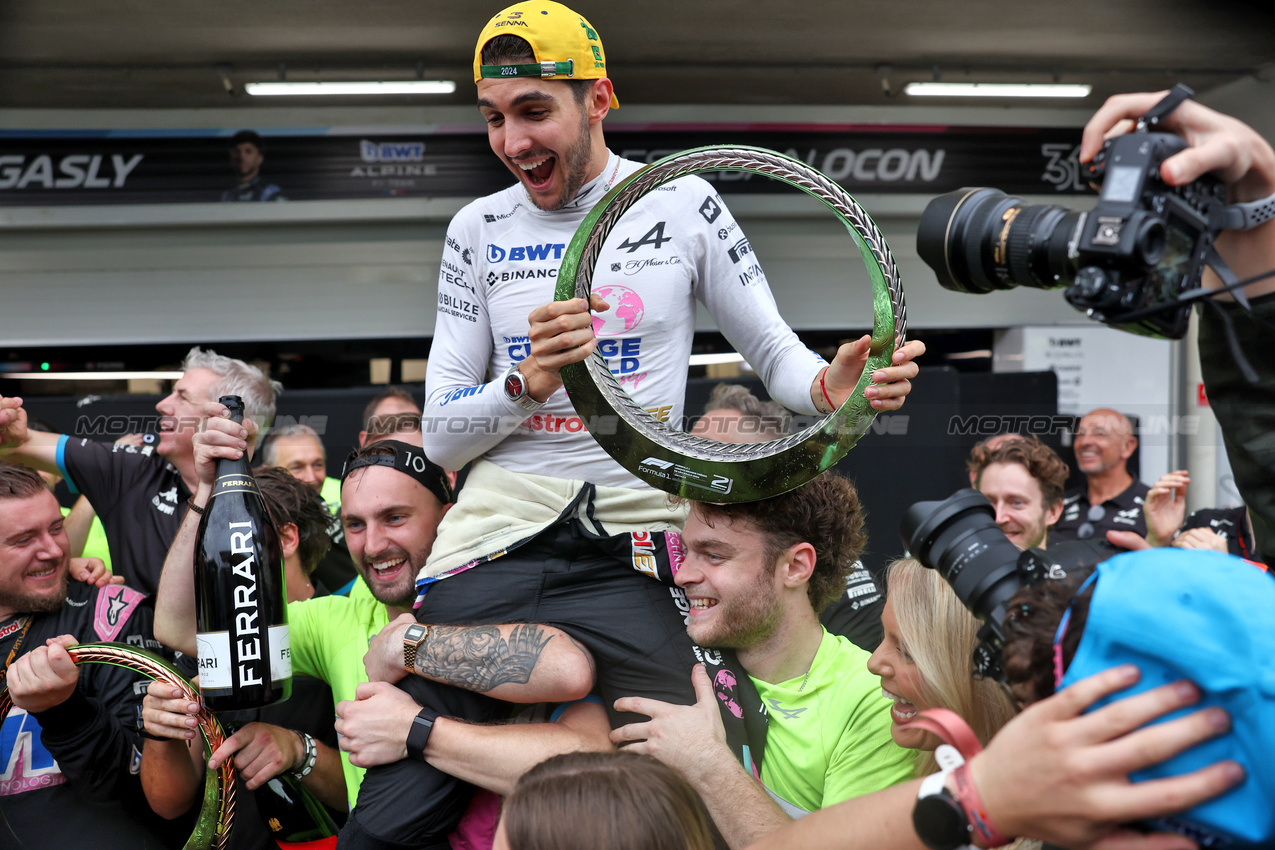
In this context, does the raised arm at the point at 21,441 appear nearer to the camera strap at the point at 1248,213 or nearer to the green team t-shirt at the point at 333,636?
the green team t-shirt at the point at 333,636

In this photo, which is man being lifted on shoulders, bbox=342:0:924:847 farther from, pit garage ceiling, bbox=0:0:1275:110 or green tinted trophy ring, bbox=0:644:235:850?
pit garage ceiling, bbox=0:0:1275:110

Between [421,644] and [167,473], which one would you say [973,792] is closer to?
[421,644]

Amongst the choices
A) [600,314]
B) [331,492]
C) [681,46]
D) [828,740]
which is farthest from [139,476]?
[681,46]

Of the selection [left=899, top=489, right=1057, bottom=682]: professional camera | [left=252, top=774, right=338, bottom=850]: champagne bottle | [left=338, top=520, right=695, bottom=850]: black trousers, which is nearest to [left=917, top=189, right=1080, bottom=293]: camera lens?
[left=899, top=489, right=1057, bottom=682]: professional camera

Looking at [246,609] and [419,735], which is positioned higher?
[246,609]

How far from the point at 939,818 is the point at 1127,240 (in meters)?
0.68

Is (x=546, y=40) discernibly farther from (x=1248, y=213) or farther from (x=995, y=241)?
(x=1248, y=213)

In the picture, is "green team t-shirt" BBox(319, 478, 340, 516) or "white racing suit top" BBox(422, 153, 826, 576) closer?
"white racing suit top" BBox(422, 153, 826, 576)

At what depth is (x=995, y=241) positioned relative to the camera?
4.07 feet

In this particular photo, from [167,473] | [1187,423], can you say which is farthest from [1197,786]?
[1187,423]

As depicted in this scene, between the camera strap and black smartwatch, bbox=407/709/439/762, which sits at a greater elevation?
the camera strap

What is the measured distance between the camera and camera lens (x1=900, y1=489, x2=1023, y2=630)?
1161 millimetres

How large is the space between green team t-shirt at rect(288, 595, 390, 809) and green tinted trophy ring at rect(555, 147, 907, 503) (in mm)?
969

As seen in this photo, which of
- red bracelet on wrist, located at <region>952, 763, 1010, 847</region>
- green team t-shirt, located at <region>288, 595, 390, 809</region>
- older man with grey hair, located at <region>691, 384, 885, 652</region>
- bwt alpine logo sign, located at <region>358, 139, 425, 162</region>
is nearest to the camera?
red bracelet on wrist, located at <region>952, 763, 1010, 847</region>
